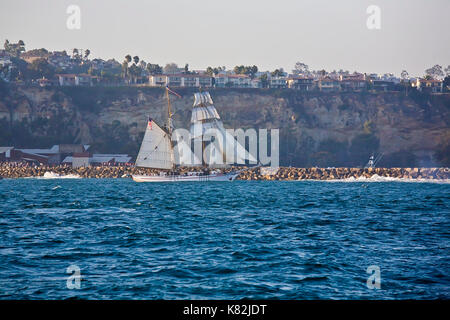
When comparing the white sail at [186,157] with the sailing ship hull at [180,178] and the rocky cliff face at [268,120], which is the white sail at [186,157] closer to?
the sailing ship hull at [180,178]

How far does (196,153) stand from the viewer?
4299 inches

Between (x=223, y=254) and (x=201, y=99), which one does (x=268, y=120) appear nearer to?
(x=201, y=99)

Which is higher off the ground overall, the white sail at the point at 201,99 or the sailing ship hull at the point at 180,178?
the white sail at the point at 201,99

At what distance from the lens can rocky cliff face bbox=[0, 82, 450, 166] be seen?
14175 centimetres

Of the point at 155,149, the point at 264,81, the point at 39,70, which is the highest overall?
the point at 39,70

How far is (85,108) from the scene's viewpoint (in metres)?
149

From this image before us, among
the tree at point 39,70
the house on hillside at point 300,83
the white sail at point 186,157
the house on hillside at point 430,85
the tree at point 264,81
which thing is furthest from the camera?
the tree at point 39,70

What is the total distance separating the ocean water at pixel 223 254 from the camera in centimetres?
1697

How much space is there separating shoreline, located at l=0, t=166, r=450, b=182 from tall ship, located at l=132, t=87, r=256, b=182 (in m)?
12.3

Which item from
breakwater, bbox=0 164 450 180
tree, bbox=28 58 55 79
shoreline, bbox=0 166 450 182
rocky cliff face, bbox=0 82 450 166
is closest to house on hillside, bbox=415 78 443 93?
rocky cliff face, bbox=0 82 450 166

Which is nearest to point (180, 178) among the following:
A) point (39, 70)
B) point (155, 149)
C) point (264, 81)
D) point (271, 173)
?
point (155, 149)

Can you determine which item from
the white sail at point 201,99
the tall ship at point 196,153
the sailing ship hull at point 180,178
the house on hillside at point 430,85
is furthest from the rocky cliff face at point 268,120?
the sailing ship hull at point 180,178

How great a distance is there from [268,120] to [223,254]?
411 feet

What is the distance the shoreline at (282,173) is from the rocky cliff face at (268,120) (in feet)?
50.3
